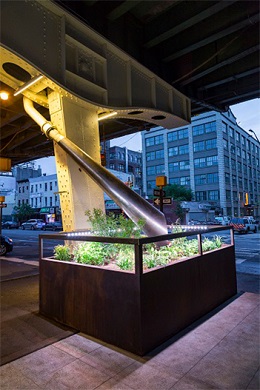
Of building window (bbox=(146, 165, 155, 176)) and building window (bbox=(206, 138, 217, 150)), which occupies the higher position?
building window (bbox=(206, 138, 217, 150))

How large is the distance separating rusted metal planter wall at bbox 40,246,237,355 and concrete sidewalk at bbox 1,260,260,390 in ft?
0.57

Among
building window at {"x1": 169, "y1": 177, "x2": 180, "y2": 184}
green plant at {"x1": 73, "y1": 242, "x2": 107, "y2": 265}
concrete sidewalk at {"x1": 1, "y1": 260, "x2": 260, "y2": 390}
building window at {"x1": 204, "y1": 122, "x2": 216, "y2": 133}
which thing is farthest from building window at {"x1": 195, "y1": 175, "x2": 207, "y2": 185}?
green plant at {"x1": 73, "y1": 242, "x2": 107, "y2": 265}

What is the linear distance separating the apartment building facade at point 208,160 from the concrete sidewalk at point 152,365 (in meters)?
52.0

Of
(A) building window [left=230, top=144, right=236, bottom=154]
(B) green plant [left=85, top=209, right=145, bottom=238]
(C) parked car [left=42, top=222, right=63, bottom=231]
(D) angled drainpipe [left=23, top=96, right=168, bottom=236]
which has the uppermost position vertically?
(A) building window [left=230, top=144, right=236, bottom=154]

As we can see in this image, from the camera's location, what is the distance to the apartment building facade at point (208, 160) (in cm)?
5562

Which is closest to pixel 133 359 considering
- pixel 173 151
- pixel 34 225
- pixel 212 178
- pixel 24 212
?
pixel 34 225

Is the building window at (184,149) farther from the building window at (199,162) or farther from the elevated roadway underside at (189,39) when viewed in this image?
the elevated roadway underside at (189,39)

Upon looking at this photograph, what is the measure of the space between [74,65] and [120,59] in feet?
5.18

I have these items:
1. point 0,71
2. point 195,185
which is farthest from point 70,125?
point 195,185

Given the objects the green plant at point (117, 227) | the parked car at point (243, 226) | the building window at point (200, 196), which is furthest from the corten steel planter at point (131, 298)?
the building window at point (200, 196)

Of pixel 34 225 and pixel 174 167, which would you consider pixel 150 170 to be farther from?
Answer: pixel 34 225

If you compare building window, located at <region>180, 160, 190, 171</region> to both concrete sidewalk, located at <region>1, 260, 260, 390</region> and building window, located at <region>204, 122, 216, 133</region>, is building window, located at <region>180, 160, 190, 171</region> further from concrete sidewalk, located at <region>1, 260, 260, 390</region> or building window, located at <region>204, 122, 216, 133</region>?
concrete sidewalk, located at <region>1, 260, 260, 390</region>

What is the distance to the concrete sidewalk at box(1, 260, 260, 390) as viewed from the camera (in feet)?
8.82

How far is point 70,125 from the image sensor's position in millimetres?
5523
